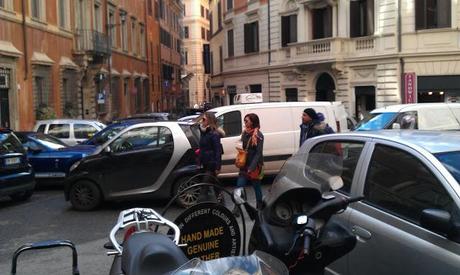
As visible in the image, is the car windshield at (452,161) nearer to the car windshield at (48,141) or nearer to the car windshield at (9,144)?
the car windshield at (9,144)

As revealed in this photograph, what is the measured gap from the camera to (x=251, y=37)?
41219 millimetres

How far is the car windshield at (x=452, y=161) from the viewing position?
12.1ft

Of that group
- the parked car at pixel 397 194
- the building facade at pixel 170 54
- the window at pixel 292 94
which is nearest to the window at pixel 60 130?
the parked car at pixel 397 194

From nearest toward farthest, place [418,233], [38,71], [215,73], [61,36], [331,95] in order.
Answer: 1. [418,233]
2. [38,71]
3. [61,36]
4. [331,95]
5. [215,73]

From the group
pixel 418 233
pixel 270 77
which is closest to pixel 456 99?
pixel 270 77

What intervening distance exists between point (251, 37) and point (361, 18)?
33.7 feet

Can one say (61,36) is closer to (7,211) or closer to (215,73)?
(7,211)

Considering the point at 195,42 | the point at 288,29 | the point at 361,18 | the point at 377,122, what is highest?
the point at 195,42

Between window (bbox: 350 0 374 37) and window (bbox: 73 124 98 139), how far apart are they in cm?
1922

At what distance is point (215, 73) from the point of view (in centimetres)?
5753

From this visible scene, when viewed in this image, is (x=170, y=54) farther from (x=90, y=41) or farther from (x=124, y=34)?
(x=90, y=41)

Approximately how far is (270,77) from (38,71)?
17.7 m

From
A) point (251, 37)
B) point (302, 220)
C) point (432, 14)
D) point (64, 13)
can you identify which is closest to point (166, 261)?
point (302, 220)

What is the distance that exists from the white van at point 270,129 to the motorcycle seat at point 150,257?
10.00 meters
